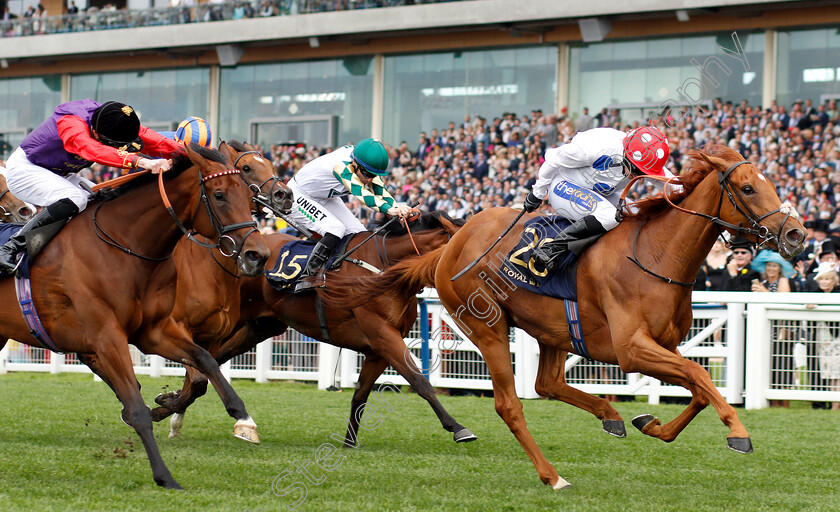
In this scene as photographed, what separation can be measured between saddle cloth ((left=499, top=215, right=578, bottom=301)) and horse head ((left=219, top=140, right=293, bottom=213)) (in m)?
1.28

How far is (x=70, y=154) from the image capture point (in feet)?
17.0

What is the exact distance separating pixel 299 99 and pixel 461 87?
429 centimetres

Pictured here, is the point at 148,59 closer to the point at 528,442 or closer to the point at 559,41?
the point at 559,41

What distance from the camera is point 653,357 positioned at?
466 centimetres

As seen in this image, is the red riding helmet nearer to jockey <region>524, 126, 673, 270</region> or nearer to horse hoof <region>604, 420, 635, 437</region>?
jockey <region>524, 126, 673, 270</region>

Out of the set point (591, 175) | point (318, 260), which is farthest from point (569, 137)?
point (591, 175)

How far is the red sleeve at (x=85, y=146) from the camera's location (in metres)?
4.78

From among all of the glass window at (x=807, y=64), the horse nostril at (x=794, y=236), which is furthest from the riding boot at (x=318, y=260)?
the glass window at (x=807, y=64)

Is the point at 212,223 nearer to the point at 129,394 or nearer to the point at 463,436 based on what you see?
the point at 129,394

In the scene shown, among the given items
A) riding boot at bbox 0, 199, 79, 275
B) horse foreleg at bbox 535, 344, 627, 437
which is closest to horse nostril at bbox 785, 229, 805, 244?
horse foreleg at bbox 535, 344, 627, 437

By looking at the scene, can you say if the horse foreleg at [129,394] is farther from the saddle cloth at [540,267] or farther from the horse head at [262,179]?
the saddle cloth at [540,267]

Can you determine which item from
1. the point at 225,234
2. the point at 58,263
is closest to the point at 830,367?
the point at 225,234

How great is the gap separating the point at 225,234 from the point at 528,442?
189 centimetres

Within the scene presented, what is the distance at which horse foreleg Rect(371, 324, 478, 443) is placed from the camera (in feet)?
19.1
